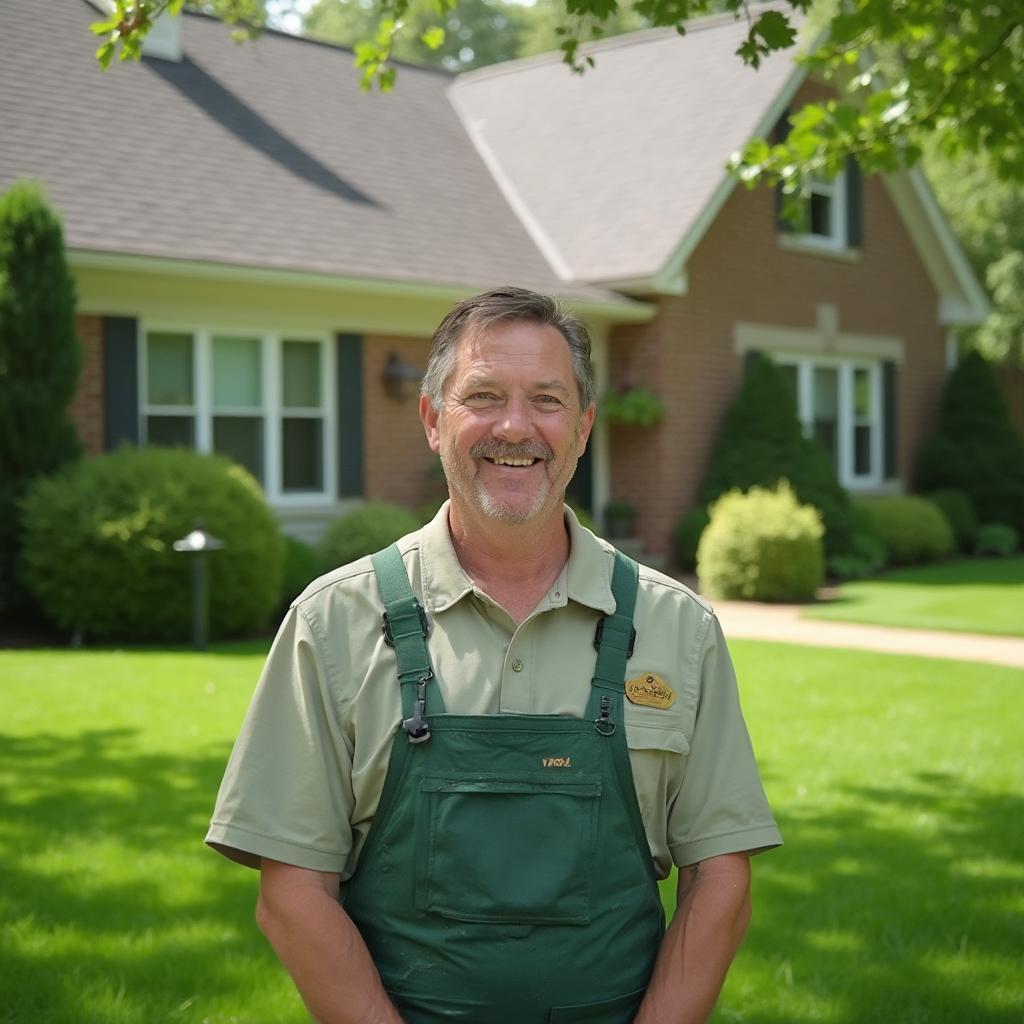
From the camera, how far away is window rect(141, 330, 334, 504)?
12.9 m

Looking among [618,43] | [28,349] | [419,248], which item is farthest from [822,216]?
[28,349]

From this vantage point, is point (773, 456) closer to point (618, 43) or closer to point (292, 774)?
point (618, 43)

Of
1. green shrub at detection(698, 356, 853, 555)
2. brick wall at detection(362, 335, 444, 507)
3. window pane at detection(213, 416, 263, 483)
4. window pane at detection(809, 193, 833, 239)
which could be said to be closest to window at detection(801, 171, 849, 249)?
window pane at detection(809, 193, 833, 239)

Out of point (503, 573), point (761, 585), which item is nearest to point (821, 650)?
point (761, 585)

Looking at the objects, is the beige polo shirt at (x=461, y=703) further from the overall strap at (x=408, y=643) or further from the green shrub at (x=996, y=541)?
the green shrub at (x=996, y=541)

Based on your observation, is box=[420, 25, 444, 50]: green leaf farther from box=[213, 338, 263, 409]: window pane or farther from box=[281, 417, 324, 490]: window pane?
box=[281, 417, 324, 490]: window pane

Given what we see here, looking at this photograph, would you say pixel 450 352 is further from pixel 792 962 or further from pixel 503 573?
pixel 792 962

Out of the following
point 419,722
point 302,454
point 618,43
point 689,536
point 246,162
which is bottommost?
point 689,536

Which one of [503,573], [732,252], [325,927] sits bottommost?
[325,927]

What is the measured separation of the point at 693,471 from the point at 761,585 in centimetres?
308

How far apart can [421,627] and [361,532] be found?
10249 millimetres

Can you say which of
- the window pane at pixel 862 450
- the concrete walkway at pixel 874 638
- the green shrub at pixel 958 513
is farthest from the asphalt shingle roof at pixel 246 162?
the green shrub at pixel 958 513

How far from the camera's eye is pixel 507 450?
277 cm

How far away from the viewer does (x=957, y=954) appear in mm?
4316
